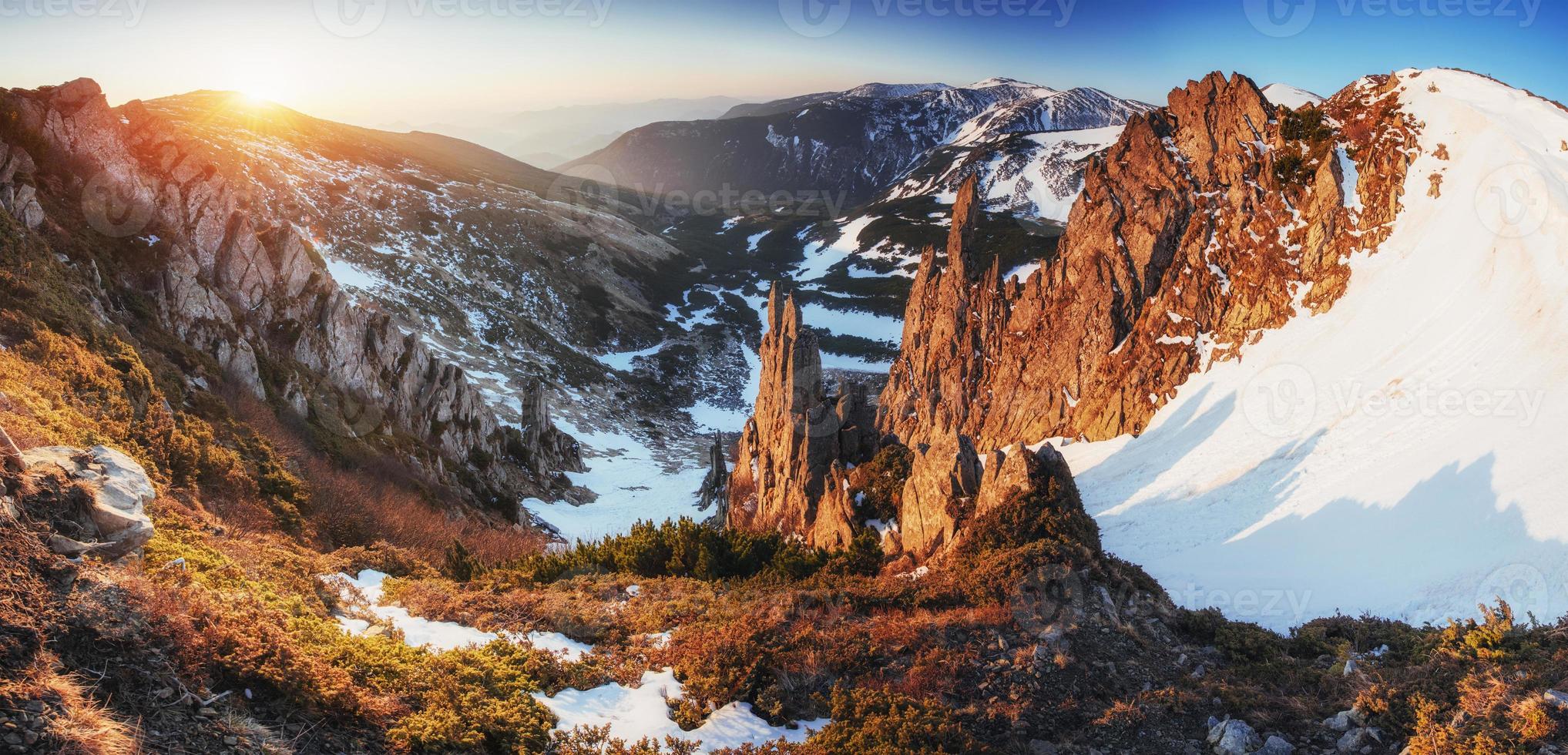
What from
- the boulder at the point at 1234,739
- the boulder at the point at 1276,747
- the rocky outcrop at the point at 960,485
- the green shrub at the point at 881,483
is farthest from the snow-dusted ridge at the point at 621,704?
the green shrub at the point at 881,483

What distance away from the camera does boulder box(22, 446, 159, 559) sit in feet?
23.1

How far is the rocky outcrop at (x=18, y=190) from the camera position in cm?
1933

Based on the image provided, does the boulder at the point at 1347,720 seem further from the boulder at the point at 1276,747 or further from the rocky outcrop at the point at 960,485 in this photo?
the rocky outcrop at the point at 960,485

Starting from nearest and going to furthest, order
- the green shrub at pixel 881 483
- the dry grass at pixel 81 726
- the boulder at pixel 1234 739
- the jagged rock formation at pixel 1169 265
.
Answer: the dry grass at pixel 81 726, the boulder at pixel 1234 739, the green shrub at pixel 881 483, the jagged rock formation at pixel 1169 265

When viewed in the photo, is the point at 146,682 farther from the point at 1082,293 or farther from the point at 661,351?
the point at 661,351

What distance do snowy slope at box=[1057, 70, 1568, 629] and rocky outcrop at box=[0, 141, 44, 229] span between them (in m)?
31.6

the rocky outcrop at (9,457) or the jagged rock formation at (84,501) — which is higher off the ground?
the rocky outcrop at (9,457)

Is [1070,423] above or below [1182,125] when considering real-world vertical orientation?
below

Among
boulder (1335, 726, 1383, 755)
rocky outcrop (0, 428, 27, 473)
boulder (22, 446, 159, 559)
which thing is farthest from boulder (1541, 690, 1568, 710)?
rocky outcrop (0, 428, 27, 473)

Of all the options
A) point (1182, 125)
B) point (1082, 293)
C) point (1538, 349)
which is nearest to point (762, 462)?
point (1082, 293)

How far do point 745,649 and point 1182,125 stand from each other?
41.4 m

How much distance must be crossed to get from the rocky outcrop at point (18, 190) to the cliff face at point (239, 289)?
123mm

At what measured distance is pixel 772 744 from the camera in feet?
27.1

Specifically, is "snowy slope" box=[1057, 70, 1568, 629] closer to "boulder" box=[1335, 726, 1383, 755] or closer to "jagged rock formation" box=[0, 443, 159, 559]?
"boulder" box=[1335, 726, 1383, 755]
